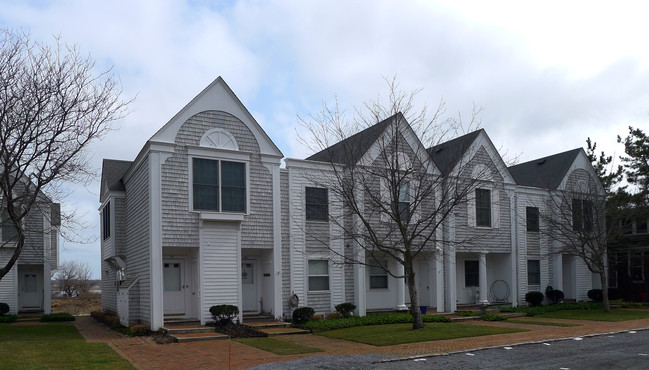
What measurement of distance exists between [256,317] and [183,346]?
5.37 metres

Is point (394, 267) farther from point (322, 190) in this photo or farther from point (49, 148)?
point (49, 148)

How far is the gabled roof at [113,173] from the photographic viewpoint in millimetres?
24406

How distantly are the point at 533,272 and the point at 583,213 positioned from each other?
4378 mm

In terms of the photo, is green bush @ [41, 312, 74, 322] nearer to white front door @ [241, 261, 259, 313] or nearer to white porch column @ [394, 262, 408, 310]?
white front door @ [241, 261, 259, 313]

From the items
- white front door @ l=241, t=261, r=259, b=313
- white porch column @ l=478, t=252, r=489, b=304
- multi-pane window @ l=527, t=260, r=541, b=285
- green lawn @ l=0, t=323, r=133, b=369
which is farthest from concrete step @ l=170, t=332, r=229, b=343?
multi-pane window @ l=527, t=260, r=541, b=285

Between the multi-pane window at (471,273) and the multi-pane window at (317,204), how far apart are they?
8.91 metres

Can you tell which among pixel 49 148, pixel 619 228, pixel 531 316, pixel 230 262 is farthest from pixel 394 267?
pixel 49 148

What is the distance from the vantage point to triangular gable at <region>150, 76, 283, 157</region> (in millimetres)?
19766

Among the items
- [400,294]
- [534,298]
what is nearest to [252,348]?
[400,294]

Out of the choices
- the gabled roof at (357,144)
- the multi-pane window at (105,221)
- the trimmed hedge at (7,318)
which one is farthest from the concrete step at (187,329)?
the trimmed hedge at (7,318)

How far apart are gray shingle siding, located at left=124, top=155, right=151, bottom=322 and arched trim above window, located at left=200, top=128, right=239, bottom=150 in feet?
6.93

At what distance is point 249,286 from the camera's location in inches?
878

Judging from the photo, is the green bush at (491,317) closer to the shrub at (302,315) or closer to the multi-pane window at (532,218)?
the multi-pane window at (532,218)

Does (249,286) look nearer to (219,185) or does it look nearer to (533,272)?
(219,185)
